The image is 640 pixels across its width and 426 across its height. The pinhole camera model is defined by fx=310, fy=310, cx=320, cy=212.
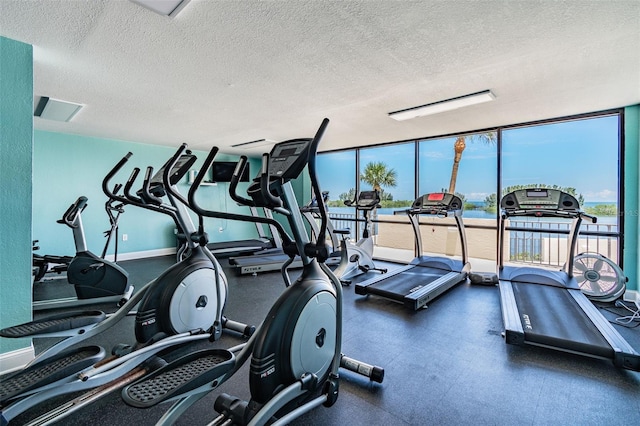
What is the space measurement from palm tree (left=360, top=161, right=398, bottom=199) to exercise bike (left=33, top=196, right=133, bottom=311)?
4849 millimetres

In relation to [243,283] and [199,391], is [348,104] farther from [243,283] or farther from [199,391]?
[199,391]

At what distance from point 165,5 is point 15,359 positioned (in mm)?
2651

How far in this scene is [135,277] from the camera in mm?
4895

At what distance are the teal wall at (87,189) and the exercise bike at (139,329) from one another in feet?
13.6

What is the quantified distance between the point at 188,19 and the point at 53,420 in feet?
7.92

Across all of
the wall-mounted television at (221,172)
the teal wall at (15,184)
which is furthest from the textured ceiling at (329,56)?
the wall-mounted television at (221,172)

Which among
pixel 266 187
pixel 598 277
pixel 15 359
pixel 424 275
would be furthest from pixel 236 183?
pixel 598 277

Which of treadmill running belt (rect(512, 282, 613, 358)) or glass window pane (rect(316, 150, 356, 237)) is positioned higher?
glass window pane (rect(316, 150, 356, 237))

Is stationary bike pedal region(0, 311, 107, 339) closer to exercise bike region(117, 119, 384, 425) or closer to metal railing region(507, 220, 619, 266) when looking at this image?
exercise bike region(117, 119, 384, 425)

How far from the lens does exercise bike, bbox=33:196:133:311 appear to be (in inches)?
137

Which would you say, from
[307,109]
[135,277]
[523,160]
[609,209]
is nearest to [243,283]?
[135,277]

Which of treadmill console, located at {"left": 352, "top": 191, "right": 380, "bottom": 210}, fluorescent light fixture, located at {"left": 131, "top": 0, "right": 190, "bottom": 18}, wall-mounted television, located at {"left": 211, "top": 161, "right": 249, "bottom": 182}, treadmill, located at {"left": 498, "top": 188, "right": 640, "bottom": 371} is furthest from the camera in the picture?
wall-mounted television, located at {"left": 211, "top": 161, "right": 249, "bottom": 182}

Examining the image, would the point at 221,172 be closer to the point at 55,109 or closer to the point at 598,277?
the point at 55,109

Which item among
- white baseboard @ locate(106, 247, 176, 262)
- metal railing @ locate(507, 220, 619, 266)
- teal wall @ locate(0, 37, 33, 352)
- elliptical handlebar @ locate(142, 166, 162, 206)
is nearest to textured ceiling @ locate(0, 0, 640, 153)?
teal wall @ locate(0, 37, 33, 352)
